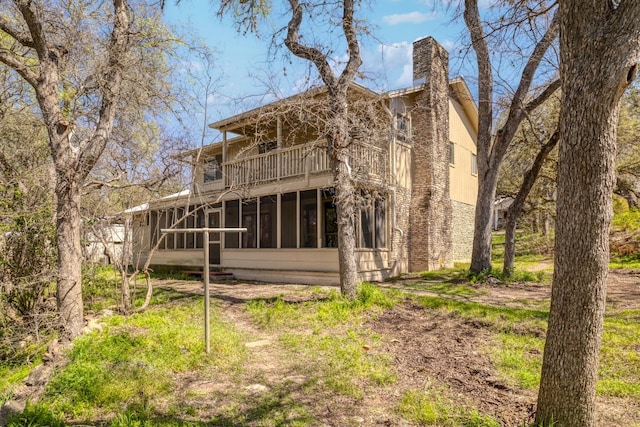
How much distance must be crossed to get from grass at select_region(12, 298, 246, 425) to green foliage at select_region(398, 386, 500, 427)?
229 centimetres

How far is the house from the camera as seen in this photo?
12.5m

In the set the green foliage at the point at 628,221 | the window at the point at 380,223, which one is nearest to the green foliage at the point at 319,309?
the window at the point at 380,223

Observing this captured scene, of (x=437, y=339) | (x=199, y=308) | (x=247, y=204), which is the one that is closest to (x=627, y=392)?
(x=437, y=339)

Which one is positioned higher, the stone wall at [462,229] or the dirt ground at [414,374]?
the stone wall at [462,229]

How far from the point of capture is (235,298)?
1044 centimetres

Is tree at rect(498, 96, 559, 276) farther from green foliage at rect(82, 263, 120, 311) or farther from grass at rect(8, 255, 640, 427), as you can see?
green foliage at rect(82, 263, 120, 311)

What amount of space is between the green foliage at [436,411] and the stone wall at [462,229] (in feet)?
42.3

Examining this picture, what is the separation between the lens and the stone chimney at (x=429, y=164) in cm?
1452

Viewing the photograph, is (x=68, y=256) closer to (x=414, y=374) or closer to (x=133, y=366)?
(x=133, y=366)

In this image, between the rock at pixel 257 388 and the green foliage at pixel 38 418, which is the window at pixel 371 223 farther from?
the green foliage at pixel 38 418

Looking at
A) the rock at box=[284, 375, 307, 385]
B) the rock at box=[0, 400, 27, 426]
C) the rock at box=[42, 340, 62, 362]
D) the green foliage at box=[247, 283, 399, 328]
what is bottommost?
the rock at box=[0, 400, 27, 426]

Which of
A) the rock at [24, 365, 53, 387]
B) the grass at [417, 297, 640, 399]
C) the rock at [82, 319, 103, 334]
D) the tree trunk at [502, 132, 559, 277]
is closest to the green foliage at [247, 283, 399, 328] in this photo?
the grass at [417, 297, 640, 399]

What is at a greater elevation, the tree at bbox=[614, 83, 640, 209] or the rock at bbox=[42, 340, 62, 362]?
the tree at bbox=[614, 83, 640, 209]

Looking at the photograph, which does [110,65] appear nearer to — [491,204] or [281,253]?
[281,253]
